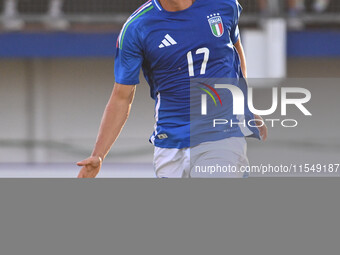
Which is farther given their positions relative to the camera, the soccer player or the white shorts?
the soccer player

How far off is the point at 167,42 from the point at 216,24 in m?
0.28

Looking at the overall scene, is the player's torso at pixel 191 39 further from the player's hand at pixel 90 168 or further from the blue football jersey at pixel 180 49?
the player's hand at pixel 90 168

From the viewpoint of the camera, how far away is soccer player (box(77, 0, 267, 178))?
3.43 metres

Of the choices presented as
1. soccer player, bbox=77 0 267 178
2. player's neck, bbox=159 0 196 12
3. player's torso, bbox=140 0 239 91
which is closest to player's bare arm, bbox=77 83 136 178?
soccer player, bbox=77 0 267 178

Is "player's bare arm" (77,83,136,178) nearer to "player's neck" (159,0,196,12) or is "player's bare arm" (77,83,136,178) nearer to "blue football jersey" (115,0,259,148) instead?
"blue football jersey" (115,0,259,148)

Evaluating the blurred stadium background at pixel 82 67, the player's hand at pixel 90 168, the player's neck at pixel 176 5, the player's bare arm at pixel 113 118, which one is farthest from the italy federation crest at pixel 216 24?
the blurred stadium background at pixel 82 67

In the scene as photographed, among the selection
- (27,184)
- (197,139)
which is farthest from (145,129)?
(27,184)

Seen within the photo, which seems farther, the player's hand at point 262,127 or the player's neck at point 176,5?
the player's neck at point 176,5

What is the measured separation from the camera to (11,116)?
13.2 m

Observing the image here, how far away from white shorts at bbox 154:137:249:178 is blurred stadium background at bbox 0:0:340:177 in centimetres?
584

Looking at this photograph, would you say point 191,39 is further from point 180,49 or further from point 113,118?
point 113,118

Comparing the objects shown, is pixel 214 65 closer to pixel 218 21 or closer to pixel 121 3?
pixel 218 21

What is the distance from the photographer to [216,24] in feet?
11.3

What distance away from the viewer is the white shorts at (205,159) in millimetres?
→ 3135
